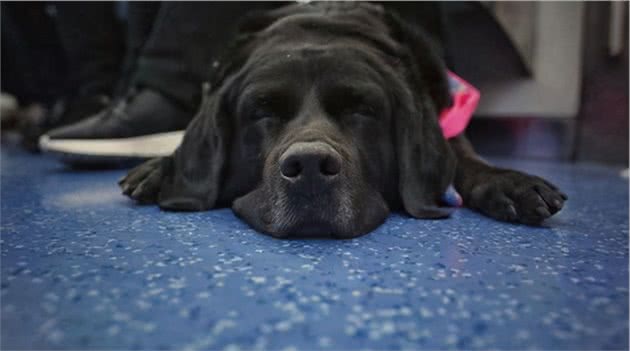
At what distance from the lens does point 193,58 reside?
209cm

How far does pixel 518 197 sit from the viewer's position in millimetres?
1204

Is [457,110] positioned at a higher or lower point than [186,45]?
lower

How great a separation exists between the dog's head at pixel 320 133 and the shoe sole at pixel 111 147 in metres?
0.65

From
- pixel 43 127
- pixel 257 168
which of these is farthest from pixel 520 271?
pixel 43 127

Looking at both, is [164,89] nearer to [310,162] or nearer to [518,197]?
[310,162]

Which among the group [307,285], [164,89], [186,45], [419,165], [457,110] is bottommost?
[307,285]

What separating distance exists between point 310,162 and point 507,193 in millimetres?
557

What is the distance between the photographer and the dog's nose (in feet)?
3.17

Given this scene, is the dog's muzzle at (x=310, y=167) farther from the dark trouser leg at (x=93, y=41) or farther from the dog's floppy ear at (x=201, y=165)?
the dark trouser leg at (x=93, y=41)

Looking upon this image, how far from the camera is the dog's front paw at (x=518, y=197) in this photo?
116cm

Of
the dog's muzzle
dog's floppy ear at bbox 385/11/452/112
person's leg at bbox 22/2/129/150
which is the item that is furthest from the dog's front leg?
person's leg at bbox 22/2/129/150

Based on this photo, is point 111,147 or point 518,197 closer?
point 518,197

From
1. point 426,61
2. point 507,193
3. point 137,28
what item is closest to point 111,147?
point 137,28

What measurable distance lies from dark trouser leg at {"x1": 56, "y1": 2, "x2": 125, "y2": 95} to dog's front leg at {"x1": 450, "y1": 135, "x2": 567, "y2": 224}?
230 cm
